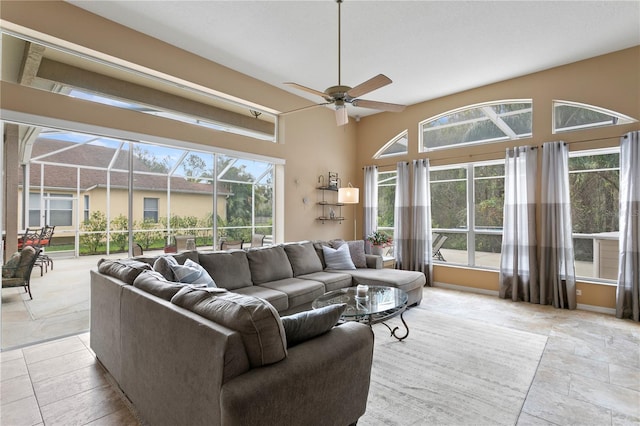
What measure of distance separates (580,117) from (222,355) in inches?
219

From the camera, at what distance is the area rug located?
2.11 metres

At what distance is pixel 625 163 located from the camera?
405 cm

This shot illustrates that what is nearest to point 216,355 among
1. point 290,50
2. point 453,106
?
point 290,50

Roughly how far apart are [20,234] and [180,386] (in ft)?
10.2

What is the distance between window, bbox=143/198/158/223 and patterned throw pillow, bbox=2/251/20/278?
1.33 m

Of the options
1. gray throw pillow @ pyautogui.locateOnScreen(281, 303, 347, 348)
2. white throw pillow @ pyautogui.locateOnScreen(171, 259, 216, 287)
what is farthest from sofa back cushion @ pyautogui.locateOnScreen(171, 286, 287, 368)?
white throw pillow @ pyautogui.locateOnScreen(171, 259, 216, 287)

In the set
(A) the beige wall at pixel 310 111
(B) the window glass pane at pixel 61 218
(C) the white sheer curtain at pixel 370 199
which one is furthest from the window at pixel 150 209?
Answer: (C) the white sheer curtain at pixel 370 199

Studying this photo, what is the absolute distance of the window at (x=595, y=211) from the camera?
4363mm

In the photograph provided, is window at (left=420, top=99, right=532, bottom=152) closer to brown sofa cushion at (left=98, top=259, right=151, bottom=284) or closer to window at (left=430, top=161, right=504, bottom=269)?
window at (left=430, top=161, right=504, bottom=269)

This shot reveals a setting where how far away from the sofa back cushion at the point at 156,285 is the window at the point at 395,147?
17.3 feet

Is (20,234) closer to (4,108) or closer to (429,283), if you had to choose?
(4,108)

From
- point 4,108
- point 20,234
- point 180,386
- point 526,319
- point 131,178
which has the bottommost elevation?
point 526,319

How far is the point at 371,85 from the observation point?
2822mm

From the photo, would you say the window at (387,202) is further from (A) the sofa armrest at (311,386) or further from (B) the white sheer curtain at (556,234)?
(A) the sofa armrest at (311,386)
